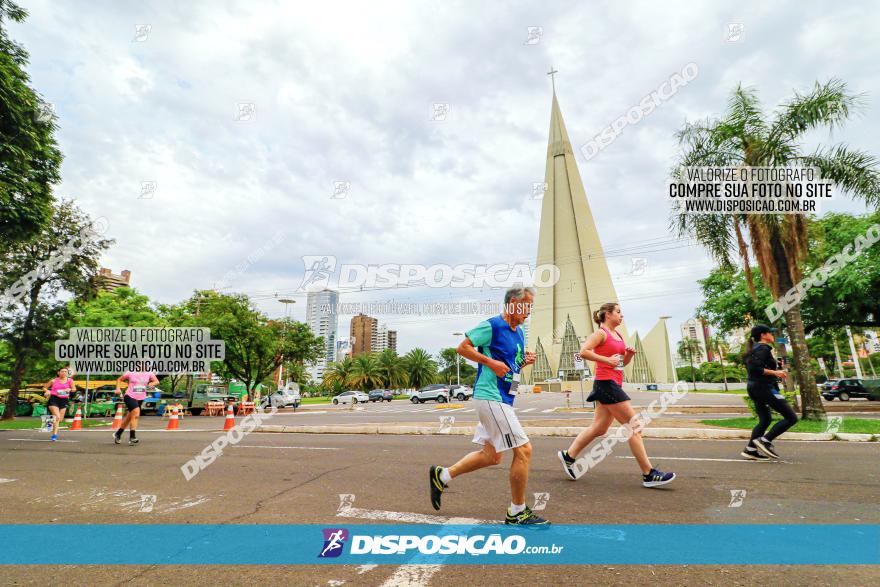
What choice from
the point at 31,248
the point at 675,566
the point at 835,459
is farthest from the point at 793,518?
the point at 31,248

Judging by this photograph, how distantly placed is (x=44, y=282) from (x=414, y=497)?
24134 millimetres

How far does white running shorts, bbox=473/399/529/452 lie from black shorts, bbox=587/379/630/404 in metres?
1.84

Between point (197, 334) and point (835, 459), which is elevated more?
point (197, 334)

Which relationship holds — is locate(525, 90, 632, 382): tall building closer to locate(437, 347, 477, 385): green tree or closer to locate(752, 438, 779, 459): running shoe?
locate(437, 347, 477, 385): green tree

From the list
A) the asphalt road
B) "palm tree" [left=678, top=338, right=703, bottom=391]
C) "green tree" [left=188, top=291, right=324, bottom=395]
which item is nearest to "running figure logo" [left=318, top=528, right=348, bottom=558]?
the asphalt road

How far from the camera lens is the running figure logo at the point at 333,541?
9.87 feet

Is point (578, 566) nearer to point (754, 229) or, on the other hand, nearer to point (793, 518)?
point (793, 518)

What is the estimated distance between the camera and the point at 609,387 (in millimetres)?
5117

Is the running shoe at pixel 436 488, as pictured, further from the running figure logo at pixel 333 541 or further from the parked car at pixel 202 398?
the parked car at pixel 202 398

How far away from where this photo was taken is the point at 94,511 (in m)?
4.19

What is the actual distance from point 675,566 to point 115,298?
40.2 meters

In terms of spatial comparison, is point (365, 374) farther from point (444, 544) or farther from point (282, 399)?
point (444, 544)

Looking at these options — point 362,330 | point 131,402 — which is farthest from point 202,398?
point 362,330

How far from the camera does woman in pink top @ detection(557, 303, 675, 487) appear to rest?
4.90 metres
